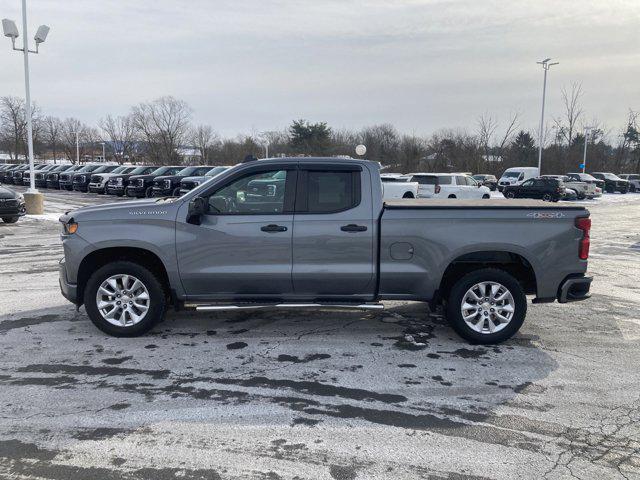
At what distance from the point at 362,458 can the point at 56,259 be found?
9.28 meters

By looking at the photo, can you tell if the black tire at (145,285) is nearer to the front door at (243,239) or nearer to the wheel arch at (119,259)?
the wheel arch at (119,259)

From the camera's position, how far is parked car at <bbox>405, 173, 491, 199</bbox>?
23141mm

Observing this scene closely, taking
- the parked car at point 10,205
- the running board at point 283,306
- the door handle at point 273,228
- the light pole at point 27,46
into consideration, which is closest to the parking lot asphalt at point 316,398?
the running board at point 283,306

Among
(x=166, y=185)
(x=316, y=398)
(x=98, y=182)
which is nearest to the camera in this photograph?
(x=316, y=398)

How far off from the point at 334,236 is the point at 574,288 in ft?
8.44

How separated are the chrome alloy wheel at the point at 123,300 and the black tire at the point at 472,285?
3.24m

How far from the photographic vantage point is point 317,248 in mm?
5332

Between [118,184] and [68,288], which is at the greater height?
[118,184]

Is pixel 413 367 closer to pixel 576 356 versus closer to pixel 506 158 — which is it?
pixel 576 356

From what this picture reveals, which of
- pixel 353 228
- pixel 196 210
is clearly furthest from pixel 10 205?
pixel 353 228

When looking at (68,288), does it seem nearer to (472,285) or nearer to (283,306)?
(283,306)

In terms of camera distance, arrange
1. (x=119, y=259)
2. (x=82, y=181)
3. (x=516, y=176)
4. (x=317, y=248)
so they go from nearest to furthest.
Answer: (x=317, y=248) → (x=119, y=259) → (x=82, y=181) → (x=516, y=176)

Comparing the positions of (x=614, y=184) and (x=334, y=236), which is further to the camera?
(x=614, y=184)

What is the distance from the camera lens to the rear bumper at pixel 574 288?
212 inches
